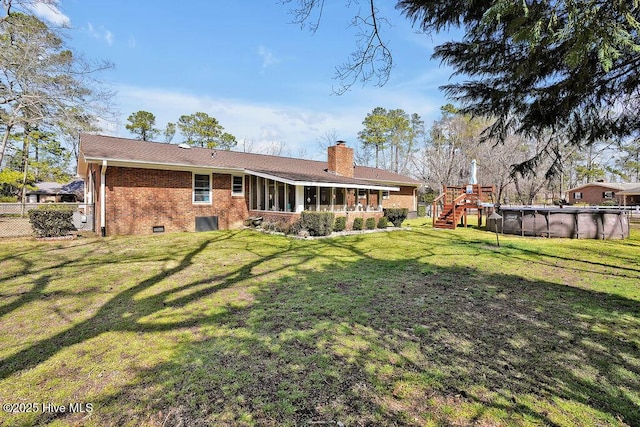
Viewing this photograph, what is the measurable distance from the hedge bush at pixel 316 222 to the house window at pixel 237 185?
4.12 m

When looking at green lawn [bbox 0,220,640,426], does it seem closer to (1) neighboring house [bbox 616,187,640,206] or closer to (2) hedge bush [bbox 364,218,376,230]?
(2) hedge bush [bbox 364,218,376,230]

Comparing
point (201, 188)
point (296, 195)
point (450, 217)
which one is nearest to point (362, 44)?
point (296, 195)

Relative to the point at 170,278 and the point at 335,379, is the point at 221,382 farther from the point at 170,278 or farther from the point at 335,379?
the point at 170,278

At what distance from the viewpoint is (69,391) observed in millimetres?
2734

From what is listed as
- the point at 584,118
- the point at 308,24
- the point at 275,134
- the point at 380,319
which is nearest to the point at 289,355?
the point at 380,319

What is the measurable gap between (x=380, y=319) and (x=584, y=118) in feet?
13.1

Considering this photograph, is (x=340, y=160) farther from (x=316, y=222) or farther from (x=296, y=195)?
(x=316, y=222)

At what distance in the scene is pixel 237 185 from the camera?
15320mm

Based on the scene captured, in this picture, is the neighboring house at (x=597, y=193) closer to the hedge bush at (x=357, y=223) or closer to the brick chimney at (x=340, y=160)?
the brick chimney at (x=340, y=160)

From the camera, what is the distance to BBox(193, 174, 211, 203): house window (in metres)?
13.9

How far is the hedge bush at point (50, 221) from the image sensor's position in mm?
10359

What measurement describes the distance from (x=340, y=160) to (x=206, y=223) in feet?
29.3

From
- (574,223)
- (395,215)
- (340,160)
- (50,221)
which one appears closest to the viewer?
(50,221)

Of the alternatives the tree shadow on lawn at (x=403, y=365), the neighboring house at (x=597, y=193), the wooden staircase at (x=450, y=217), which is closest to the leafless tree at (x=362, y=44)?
the tree shadow on lawn at (x=403, y=365)
